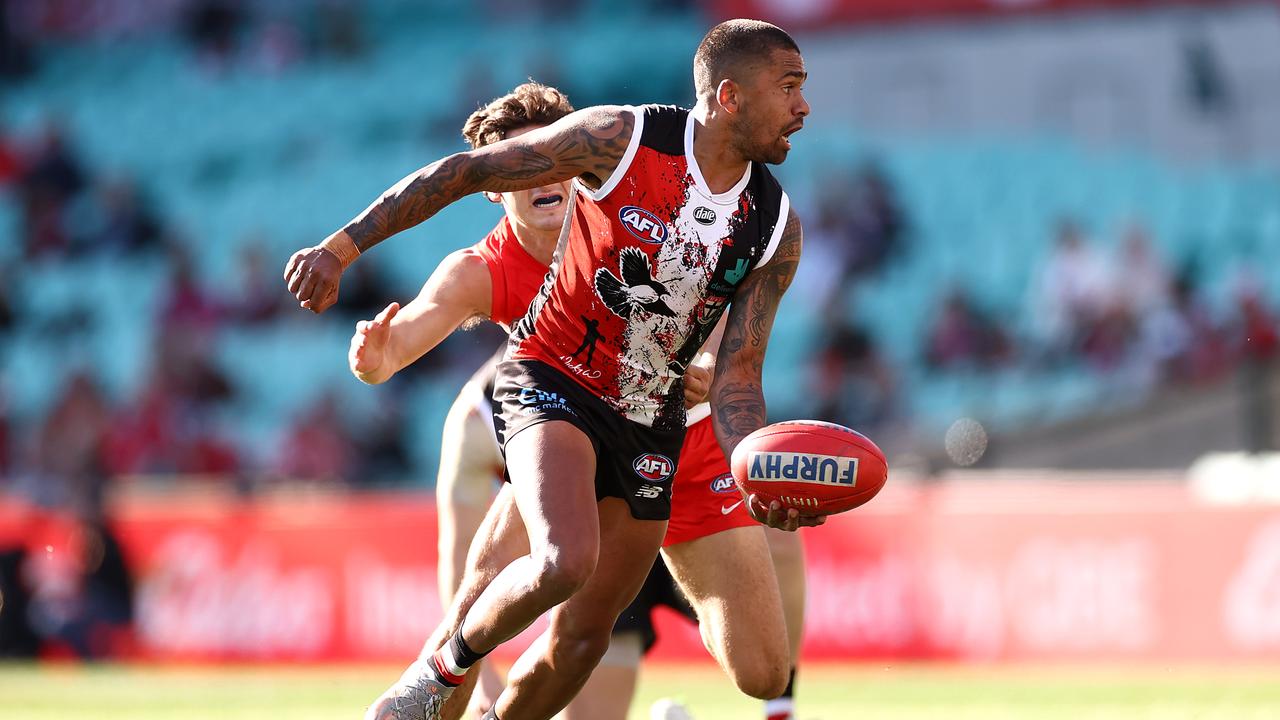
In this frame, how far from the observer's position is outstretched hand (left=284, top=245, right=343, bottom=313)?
5.37m

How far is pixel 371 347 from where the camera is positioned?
20.6 ft

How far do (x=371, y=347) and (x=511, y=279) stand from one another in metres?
0.73

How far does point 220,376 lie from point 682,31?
23.1 feet

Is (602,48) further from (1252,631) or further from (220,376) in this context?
(1252,631)

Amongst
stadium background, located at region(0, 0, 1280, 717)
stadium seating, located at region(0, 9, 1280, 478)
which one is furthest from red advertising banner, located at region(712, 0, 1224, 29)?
stadium seating, located at region(0, 9, 1280, 478)

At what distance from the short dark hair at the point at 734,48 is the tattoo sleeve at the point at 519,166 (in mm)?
316

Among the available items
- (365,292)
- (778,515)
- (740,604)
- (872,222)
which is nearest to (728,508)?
(740,604)

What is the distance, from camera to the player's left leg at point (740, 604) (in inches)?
243

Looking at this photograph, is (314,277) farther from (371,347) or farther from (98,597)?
(98,597)

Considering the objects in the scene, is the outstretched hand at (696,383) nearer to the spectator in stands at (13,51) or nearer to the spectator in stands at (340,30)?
the spectator in stands at (340,30)

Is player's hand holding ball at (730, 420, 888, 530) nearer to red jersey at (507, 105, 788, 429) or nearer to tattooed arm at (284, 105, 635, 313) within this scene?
red jersey at (507, 105, 788, 429)

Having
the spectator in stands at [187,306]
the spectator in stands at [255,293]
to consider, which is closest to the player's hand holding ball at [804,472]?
the spectator in stands at [187,306]

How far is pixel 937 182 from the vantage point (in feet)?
60.5

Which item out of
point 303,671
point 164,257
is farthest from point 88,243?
point 303,671
